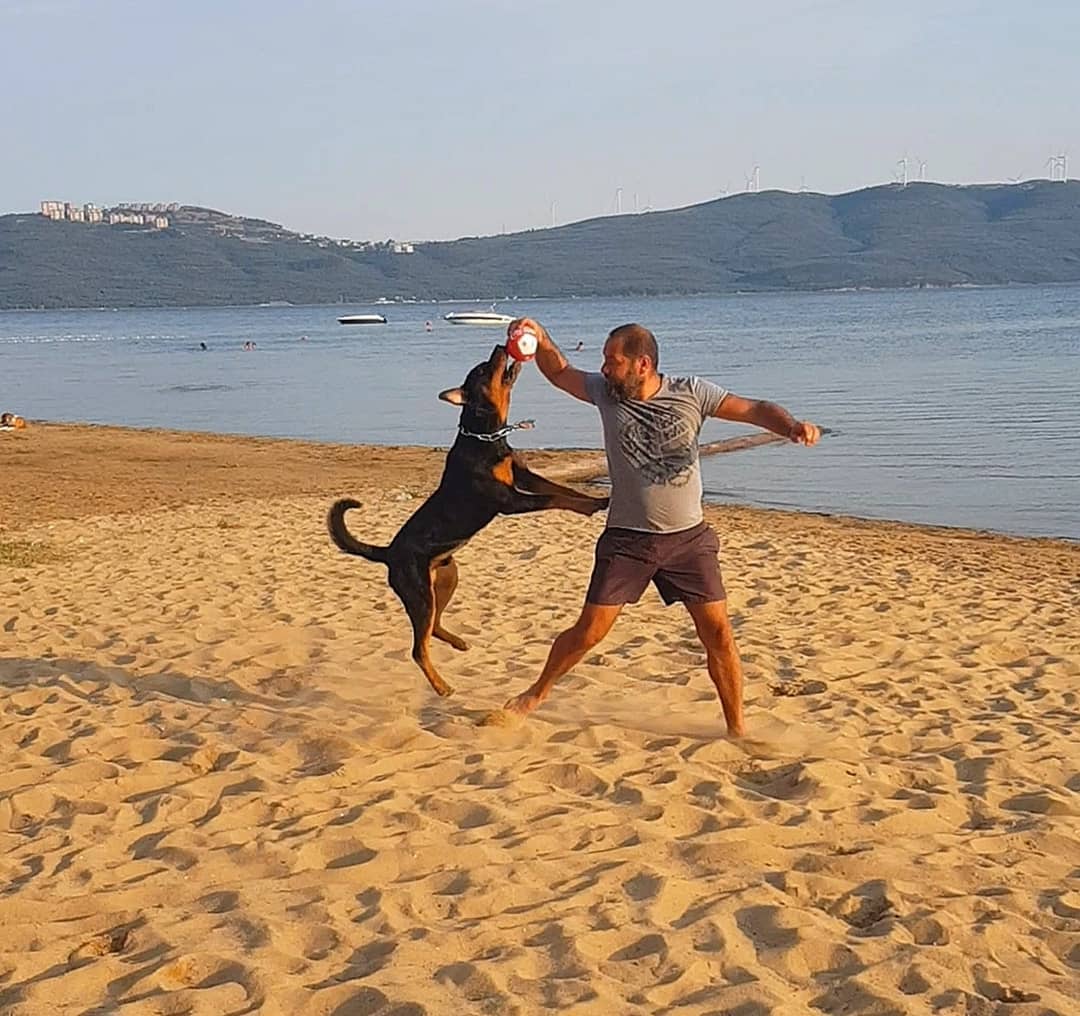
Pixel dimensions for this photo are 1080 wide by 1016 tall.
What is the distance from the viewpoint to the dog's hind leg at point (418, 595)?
6.00 m

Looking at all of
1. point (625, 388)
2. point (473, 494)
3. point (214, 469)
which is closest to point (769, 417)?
point (625, 388)

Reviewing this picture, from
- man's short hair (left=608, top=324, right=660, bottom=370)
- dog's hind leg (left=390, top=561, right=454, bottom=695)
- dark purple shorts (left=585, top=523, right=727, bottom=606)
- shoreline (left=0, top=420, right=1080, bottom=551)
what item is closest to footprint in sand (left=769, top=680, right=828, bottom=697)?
dark purple shorts (left=585, top=523, right=727, bottom=606)

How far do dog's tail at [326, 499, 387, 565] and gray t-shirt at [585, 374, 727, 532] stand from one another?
1318 millimetres

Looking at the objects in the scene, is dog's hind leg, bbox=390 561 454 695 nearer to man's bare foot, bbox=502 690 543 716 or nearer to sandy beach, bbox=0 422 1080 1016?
sandy beach, bbox=0 422 1080 1016

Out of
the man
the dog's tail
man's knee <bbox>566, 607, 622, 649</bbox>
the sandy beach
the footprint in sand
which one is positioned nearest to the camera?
the sandy beach

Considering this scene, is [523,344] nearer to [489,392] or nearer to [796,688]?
[489,392]

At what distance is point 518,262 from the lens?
588ft

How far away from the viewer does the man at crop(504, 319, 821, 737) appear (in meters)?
5.27

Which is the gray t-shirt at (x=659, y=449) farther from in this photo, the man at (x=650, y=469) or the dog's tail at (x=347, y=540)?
the dog's tail at (x=347, y=540)

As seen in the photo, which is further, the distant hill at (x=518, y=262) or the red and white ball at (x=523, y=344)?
the distant hill at (x=518, y=262)

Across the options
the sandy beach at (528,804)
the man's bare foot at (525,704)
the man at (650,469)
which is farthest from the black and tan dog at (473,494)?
the sandy beach at (528,804)

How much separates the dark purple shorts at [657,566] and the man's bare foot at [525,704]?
650 millimetres

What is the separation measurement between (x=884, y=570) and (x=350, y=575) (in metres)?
4.11

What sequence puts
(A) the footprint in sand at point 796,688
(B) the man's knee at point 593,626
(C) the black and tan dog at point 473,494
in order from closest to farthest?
(B) the man's knee at point 593,626 → (C) the black and tan dog at point 473,494 → (A) the footprint in sand at point 796,688
